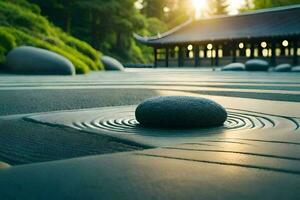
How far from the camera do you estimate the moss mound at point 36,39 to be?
1891 centimetres

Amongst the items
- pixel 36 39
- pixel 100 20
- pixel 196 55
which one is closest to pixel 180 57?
pixel 196 55

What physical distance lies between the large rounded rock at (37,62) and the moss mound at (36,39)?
93 cm

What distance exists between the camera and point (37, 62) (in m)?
16.8

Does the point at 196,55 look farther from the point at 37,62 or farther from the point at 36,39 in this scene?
the point at 37,62

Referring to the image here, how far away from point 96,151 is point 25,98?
4.36m

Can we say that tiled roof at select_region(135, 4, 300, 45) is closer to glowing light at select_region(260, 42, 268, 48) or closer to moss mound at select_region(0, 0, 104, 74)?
glowing light at select_region(260, 42, 268, 48)

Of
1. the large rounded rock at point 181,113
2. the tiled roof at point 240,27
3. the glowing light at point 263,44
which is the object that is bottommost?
the large rounded rock at point 181,113

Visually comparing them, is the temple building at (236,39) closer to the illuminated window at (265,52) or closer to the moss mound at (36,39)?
the illuminated window at (265,52)

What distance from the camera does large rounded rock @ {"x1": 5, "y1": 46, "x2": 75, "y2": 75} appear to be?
54.4ft

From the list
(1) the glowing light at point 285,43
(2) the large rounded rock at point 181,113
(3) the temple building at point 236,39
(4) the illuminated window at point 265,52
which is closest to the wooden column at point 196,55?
(3) the temple building at point 236,39

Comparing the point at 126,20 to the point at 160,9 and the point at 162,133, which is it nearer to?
the point at 160,9

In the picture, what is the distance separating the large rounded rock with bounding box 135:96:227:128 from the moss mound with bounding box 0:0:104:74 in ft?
49.6

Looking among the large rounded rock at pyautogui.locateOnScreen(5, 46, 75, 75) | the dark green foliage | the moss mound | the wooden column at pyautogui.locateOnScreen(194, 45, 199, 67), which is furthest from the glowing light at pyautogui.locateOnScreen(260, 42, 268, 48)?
the large rounded rock at pyautogui.locateOnScreen(5, 46, 75, 75)

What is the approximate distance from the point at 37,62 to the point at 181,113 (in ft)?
45.3
